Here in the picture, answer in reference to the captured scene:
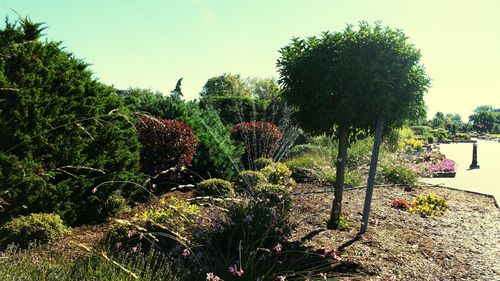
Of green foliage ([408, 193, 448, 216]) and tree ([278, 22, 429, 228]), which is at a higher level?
tree ([278, 22, 429, 228])

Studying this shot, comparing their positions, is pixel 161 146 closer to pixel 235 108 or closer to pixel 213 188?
pixel 213 188

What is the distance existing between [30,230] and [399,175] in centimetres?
963

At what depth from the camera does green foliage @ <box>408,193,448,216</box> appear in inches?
346

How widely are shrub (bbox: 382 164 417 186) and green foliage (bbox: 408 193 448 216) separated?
2.62 metres

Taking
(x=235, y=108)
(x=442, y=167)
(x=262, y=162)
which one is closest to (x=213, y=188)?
(x=262, y=162)

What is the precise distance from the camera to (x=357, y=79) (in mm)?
6180

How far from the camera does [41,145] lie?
5750 millimetres

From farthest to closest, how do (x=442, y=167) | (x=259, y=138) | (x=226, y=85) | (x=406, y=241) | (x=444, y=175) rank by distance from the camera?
1. (x=226, y=85)
2. (x=442, y=167)
3. (x=444, y=175)
4. (x=259, y=138)
5. (x=406, y=241)

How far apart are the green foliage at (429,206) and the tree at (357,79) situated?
2.76 metres

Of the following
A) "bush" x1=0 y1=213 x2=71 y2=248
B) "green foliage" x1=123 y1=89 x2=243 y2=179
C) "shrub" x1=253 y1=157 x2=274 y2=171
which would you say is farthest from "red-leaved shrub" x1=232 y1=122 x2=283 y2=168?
"bush" x1=0 y1=213 x2=71 y2=248

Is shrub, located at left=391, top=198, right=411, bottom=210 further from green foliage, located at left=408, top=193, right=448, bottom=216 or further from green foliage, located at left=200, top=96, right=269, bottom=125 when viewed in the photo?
green foliage, located at left=200, top=96, right=269, bottom=125

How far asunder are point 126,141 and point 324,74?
145 inches

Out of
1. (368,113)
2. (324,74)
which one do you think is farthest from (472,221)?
(324,74)

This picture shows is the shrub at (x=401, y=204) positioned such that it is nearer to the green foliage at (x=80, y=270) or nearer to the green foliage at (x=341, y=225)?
the green foliage at (x=341, y=225)
